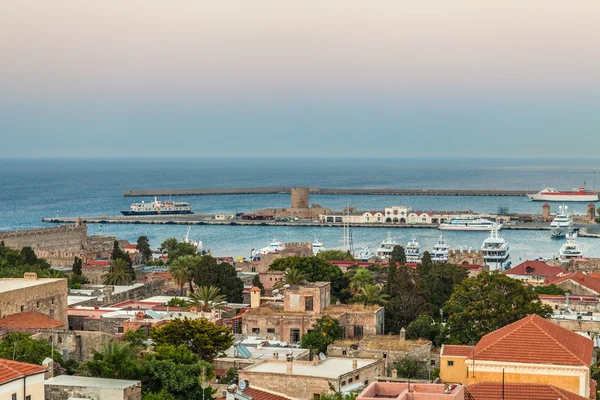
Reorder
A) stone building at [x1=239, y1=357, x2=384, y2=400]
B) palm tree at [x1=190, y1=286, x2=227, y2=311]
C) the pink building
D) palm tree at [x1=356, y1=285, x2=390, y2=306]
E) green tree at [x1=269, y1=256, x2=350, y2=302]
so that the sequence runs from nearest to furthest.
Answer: the pink building
stone building at [x1=239, y1=357, x2=384, y2=400]
palm tree at [x1=190, y1=286, x2=227, y2=311]
palm tree at [x1=356, y1=285, x2=390, y2=306]
green tree at [x1=269, y1=256, x2=350, y2=302]

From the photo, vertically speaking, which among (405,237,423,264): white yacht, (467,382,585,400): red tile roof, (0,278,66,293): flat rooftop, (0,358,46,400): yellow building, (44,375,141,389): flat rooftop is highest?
(0,358,46,400): yellow building

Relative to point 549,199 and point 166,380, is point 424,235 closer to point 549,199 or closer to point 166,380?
point 549,199

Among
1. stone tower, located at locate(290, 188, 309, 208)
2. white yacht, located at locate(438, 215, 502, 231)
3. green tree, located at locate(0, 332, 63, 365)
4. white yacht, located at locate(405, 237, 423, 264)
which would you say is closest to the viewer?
green tree, located at locate(0, 332, 63, 365)

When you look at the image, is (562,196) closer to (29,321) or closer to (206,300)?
(206,300)

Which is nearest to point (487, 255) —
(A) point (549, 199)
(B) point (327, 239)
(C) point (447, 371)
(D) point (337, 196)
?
(B) point (327, 239)

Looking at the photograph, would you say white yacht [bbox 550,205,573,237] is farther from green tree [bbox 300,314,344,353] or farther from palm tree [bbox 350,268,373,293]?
green tree [bbox 300,314,344,353]

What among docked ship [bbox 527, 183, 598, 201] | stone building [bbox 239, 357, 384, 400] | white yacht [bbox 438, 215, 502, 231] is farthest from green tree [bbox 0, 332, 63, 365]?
docked ship [bbox 527, 183, 598, 201]

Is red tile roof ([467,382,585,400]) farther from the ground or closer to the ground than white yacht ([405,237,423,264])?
farther from the ground
